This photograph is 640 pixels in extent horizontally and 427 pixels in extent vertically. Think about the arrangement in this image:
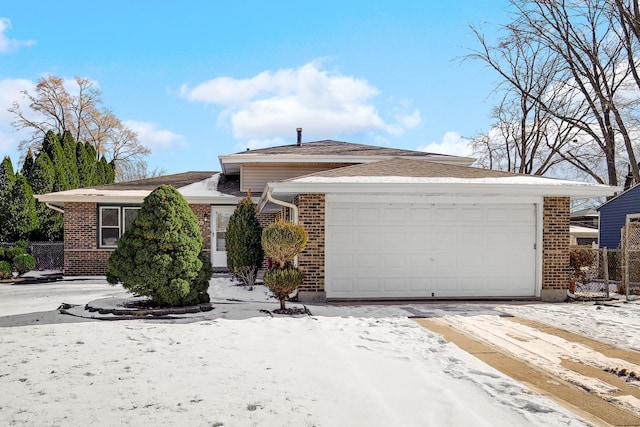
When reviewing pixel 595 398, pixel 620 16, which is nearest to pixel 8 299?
pixel 595 398

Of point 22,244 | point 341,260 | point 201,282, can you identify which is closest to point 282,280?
point 201,282

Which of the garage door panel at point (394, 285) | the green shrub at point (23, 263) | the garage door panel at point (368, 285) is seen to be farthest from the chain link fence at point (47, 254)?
the garage door panel at point (394, 285)

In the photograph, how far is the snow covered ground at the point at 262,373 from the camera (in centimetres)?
389

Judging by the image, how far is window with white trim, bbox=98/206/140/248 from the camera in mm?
15797

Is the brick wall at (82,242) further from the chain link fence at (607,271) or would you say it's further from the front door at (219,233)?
the chain link fence at (607,271)

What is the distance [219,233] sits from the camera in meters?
16.1

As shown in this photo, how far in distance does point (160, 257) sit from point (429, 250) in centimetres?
535

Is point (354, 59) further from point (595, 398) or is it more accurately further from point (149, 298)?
point (595, 398)

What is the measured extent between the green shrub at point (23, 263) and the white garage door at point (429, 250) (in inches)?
448

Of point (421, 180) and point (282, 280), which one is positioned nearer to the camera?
point (282, 280)

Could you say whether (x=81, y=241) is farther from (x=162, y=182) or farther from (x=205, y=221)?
(x=205, y=221)

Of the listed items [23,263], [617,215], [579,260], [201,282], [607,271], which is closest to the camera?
[201,282]

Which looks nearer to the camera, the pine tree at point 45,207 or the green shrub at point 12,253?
the green shrub at point 12,253

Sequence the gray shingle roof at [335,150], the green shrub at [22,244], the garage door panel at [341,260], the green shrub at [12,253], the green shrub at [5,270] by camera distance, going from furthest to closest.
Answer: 1. the green shrub at [22,244]
2. the gray shingle roof at [335,150]
3. the green shrub at [12,253]
4. the green shrub at [5,270]
5. the garage door panel at [341,260]
